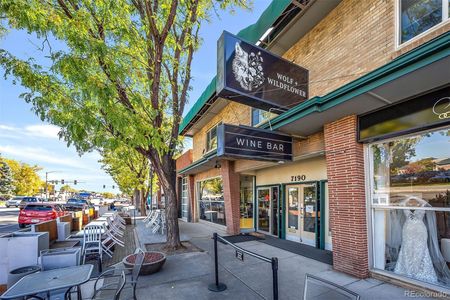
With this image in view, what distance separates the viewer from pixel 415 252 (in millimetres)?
5074

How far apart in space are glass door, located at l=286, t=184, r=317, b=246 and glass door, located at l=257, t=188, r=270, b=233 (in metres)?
1.37

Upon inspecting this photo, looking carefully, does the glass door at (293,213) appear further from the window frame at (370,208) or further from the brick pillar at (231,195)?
the window frame at (370,208)

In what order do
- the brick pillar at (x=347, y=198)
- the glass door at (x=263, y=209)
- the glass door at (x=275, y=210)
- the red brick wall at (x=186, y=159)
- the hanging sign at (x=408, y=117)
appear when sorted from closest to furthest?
the hanging sign at (x=408, y=117) → the brick pillar at (x=347, y=198) → the glass door at (x=275, y=210) → the glass door at (x=263, y=209) → the red brick wall at (x=186, y=159)

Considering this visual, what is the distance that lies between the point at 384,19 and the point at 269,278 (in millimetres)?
6486

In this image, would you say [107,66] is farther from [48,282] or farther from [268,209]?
[268,209]

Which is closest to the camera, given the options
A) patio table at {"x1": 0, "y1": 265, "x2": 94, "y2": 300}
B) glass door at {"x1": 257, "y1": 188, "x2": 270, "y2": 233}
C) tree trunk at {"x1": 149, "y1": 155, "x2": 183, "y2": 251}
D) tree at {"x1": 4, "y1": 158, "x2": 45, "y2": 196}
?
patio table at {"x1": 0, "y1": 265, "x2": 94, "y2": 300}

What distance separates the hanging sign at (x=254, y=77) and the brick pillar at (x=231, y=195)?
6.01m

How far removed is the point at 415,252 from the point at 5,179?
75.1 metres

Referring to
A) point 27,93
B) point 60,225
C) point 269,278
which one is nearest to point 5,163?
point 60,225

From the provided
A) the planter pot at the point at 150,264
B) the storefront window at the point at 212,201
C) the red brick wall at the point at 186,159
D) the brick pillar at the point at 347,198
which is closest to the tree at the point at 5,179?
the red brick wall at the point at 186,159

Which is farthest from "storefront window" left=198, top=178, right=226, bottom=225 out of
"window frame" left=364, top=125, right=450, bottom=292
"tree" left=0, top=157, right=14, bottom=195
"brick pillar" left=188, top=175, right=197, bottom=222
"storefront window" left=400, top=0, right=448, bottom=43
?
"tree" left=0, top=157, right=14, bottom=195

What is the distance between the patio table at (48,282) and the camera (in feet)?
11.1

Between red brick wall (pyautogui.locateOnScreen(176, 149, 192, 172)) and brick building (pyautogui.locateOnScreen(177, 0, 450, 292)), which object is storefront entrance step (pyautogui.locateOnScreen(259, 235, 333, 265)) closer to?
brick building (pyautogui.locateOnScreen(177, 0, 450, 292))

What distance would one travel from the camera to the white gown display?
4.87 m
